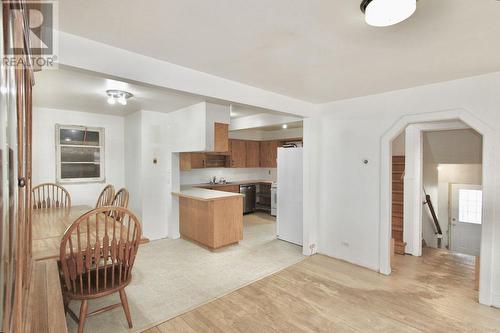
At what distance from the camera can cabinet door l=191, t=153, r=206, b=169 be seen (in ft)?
19.8

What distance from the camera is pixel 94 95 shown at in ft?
11.3

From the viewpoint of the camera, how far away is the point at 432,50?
2047mm

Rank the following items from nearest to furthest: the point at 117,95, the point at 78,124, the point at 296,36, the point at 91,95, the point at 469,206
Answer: the point at 296,36
the point at 117,95
the point at 91,95
the point at 78,124
the point at 469,206

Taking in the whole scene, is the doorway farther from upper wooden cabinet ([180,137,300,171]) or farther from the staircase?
upper wooden cabinet ([180,137,300,171])

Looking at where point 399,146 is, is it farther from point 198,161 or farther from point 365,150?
point 198,161

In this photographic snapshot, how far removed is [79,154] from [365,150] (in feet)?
16.0

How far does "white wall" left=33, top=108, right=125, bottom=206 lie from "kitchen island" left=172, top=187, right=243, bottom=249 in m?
1.52

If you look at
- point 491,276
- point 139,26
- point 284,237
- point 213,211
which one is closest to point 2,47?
point 139,26

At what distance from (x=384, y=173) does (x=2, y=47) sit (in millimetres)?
3626

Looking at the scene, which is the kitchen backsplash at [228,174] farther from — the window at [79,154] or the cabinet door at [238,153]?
the window at [79,154]

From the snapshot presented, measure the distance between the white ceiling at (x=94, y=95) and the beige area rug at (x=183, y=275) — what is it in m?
2.14

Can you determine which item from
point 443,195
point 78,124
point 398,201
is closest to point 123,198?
point 78,124

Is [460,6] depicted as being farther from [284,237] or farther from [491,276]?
[284,237]

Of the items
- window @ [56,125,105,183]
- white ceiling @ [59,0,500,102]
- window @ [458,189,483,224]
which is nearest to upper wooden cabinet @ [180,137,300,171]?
window @ [56,125,105,183]
